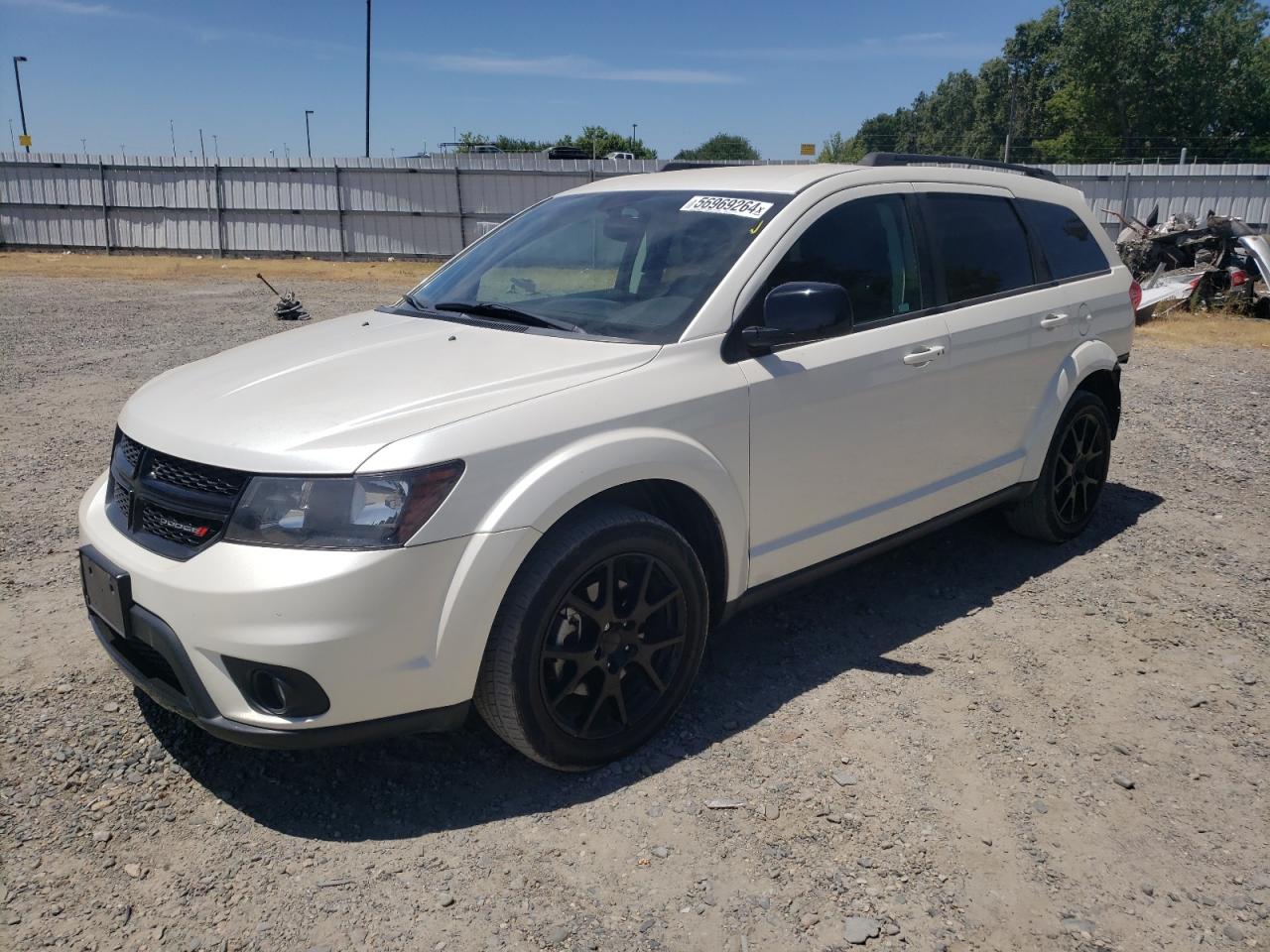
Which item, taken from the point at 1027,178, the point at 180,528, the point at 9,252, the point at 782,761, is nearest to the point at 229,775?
the point at 180,528

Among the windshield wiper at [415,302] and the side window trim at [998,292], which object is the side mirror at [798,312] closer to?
the side window trim at [998,292]

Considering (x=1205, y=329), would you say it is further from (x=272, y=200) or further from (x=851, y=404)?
(x=272, y=200)

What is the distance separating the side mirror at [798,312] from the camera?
3318 millimetres

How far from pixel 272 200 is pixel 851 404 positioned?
2315cm

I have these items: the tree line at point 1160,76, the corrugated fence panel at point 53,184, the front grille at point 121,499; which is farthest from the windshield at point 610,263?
the tree line at point 1160,76

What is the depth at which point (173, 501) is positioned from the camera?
2.85m

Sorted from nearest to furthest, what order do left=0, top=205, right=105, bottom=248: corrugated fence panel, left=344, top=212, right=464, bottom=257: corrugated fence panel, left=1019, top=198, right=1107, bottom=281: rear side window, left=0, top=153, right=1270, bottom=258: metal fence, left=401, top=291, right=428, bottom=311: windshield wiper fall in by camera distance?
left=401, top=291, right=428, bottom=311: windshield wiper, left=1019, top=198, right=1107, bottom=281: rear side window, left=0, top=153, right=1270, bottom=258: metal fence, left=344, top=212, right=464, bottom=257: corrugated fence panel, left=0, top=205, right=105, bottom=248: corrugated fence panel

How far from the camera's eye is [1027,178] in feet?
16.6

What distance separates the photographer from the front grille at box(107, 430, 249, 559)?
2746 millimetres

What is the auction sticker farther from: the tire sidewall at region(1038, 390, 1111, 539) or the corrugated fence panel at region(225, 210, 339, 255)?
the corrugated fence panel at region(225, 210, 339, 255)

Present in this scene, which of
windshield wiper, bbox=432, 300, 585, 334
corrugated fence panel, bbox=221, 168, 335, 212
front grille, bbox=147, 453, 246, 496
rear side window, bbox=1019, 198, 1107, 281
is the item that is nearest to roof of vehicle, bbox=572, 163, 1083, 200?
rear side window, bbox=1019, 198, 1107, 281

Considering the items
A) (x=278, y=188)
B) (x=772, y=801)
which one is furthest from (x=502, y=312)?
(x=278, y=188)

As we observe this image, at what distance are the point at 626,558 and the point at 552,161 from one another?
21.0 meters

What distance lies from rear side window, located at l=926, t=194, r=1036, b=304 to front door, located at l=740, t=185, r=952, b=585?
211mm
